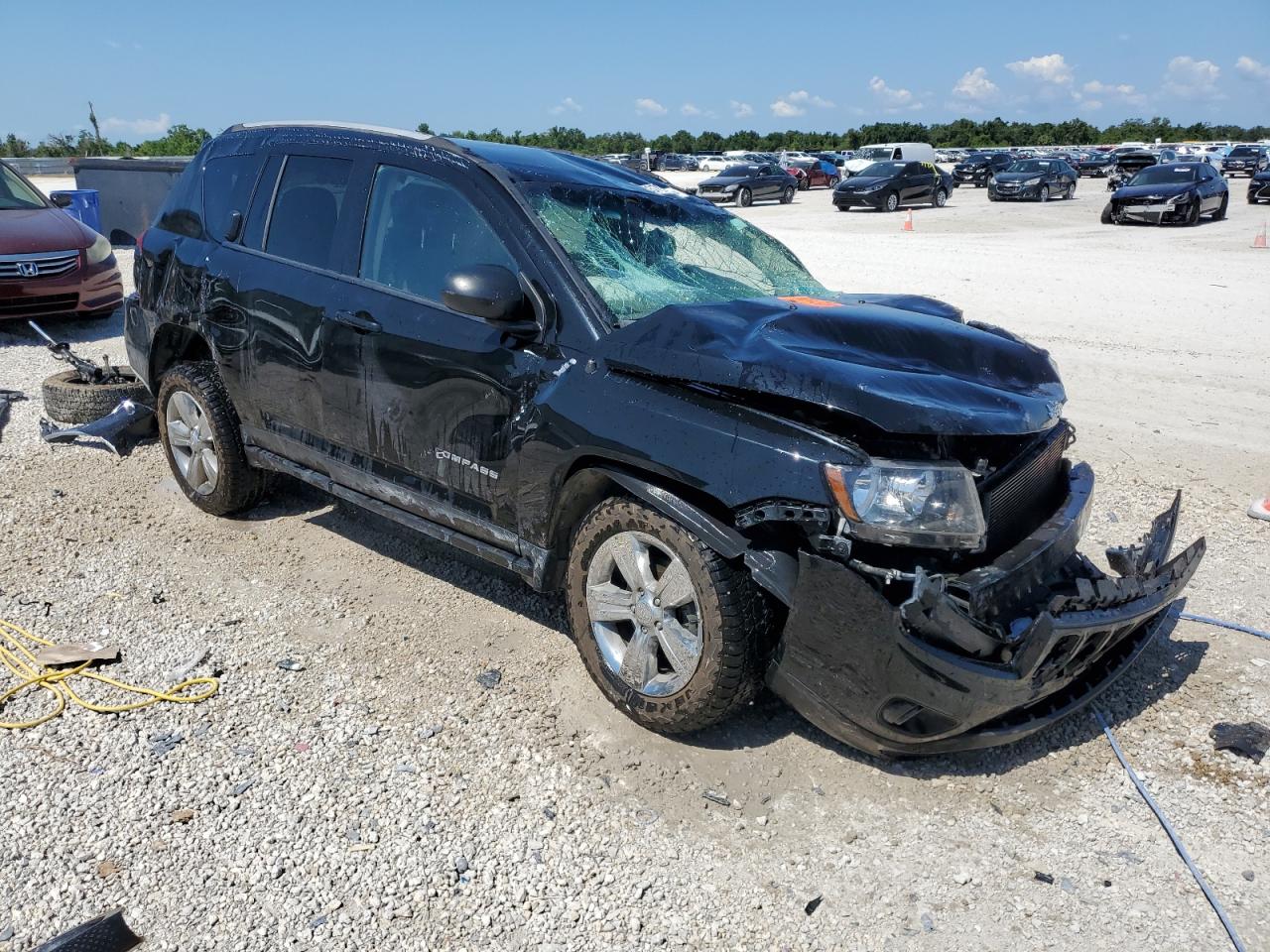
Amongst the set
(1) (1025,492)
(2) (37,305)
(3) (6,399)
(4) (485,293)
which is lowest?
(3) (6,399)

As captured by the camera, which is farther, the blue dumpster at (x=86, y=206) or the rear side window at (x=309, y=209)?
the blue dumpster at (x=86, y=206)

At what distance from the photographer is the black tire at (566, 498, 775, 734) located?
A: 3074 mm

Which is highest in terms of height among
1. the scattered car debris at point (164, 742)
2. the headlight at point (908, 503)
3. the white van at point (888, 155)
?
the white van at point (888, 155)

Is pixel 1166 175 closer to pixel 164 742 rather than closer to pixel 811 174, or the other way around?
pixel 811 174

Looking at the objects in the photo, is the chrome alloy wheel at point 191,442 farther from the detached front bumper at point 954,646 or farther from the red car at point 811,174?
the red car at point 811,174

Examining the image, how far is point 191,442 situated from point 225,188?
4.33 ft

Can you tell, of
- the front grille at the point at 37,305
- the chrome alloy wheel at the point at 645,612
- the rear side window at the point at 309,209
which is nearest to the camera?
the chrome alloy wheel at the point at 645,612

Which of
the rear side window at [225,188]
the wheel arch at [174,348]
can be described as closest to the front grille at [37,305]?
the wheel arch at [174,348]

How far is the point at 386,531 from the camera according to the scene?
207 inches

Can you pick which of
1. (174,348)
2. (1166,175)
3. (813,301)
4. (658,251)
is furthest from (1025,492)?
(1166,175)

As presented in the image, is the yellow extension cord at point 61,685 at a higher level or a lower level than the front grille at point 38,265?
lower

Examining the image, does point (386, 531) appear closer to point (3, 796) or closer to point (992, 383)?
point (3, 796)

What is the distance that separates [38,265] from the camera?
30.8 ft

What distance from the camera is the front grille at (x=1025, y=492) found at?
10.2 feet
